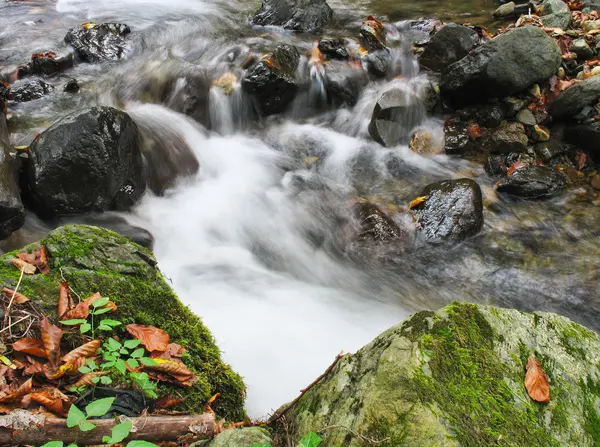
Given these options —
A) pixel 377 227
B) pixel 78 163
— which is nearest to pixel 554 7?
pixel 377 227

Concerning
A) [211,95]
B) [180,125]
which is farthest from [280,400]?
[211,95]

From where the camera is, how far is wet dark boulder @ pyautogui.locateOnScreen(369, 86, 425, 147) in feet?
28.0

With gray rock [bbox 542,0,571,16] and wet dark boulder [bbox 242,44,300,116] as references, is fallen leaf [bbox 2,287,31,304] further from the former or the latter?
gray rock [bbox 542,0,571,16]

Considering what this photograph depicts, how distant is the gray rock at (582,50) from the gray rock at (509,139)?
89.7 inches

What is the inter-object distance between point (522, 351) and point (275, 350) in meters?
2.47

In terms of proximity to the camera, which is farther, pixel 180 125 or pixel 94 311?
pixel 180 125

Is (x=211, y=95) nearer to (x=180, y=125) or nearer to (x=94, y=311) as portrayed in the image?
(x=180, y=125)

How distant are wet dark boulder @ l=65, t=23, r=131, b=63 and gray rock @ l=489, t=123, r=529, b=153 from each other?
826cm

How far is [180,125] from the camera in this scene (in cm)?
834

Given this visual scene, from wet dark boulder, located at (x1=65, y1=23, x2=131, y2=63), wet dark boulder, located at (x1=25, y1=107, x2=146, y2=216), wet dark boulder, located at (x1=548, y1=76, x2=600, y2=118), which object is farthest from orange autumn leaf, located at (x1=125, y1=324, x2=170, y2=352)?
wet dark boulder, located at (x1=65, y1=23, x2=131, y2=63)

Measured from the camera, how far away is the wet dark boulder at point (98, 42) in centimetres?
989

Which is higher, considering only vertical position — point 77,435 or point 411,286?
point 77,435

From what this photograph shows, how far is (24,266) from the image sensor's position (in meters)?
3.02

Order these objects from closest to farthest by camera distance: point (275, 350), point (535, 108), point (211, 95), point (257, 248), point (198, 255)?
point (275, 350), point (198, 255), point (257, 248), point (535, 108), point (211, 95)
